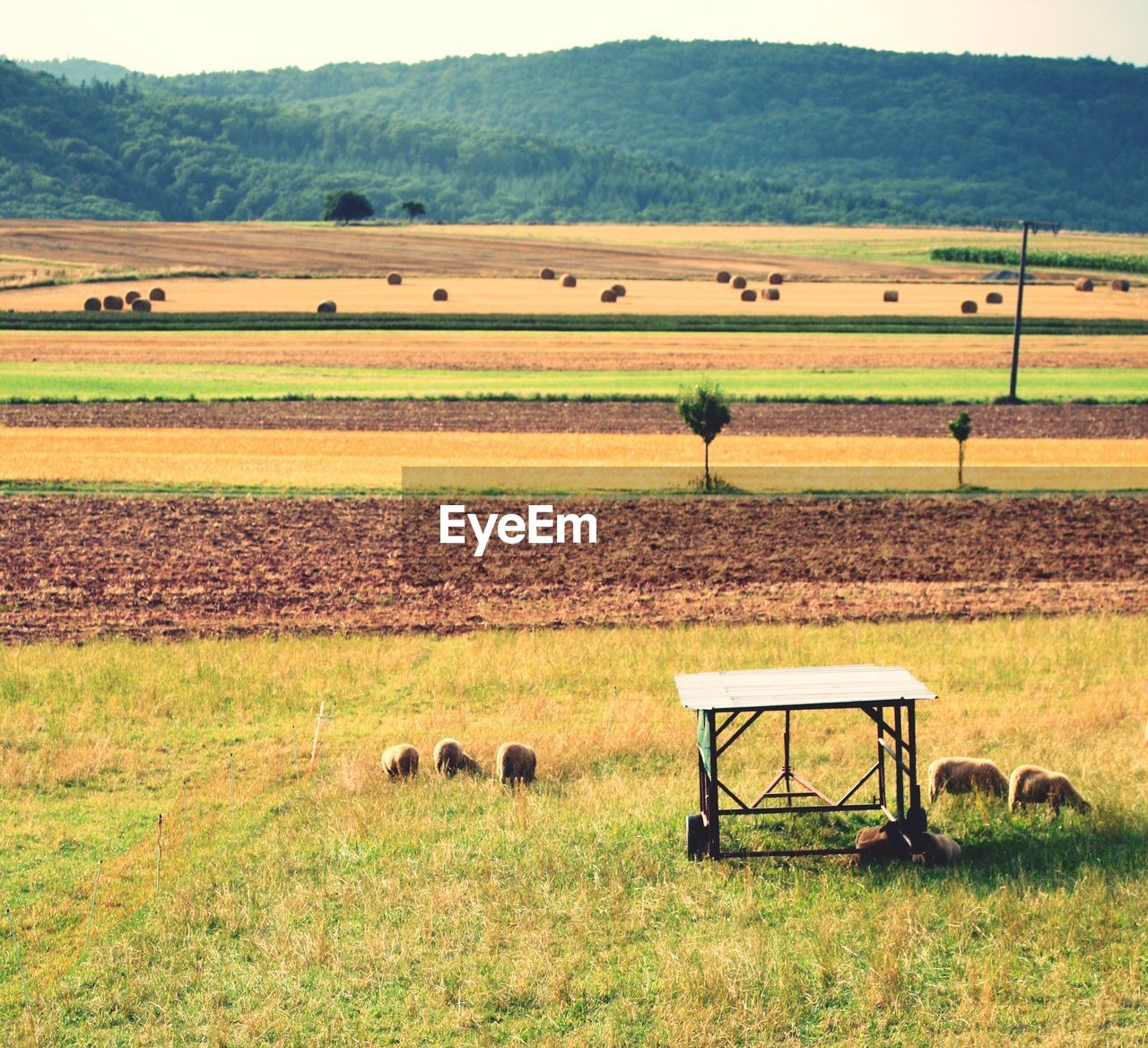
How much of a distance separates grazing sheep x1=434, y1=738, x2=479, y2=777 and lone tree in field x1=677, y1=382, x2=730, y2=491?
21674 millimetres

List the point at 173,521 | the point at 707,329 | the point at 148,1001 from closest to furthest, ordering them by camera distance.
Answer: the point at 148,1001, the point at 173,521, the point at 707,329

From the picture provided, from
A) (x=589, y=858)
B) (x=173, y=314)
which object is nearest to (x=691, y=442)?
(x=589, y=858)

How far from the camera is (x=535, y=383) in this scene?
5897 centimetres

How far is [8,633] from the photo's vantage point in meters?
25.0

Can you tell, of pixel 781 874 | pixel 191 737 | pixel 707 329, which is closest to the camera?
pixel 781 874

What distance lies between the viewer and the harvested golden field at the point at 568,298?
86000mm

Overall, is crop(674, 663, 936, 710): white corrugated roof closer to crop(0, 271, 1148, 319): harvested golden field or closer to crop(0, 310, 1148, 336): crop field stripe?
crop(0, 310, 1148, 336): crop field stripe

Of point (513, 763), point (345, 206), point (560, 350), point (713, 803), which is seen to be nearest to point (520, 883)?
point (713, 803)

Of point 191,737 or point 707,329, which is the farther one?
point 707,329

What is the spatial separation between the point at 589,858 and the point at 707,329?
216 feet

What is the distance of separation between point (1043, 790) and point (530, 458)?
27308mm

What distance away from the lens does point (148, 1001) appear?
12125 millimetres

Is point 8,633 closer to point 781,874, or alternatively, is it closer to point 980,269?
point 781,874

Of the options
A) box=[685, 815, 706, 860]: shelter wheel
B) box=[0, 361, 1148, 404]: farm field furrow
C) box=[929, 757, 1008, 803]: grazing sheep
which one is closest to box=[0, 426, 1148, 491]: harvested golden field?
box=[0, 361, 1148, 404]: farm field furrow
